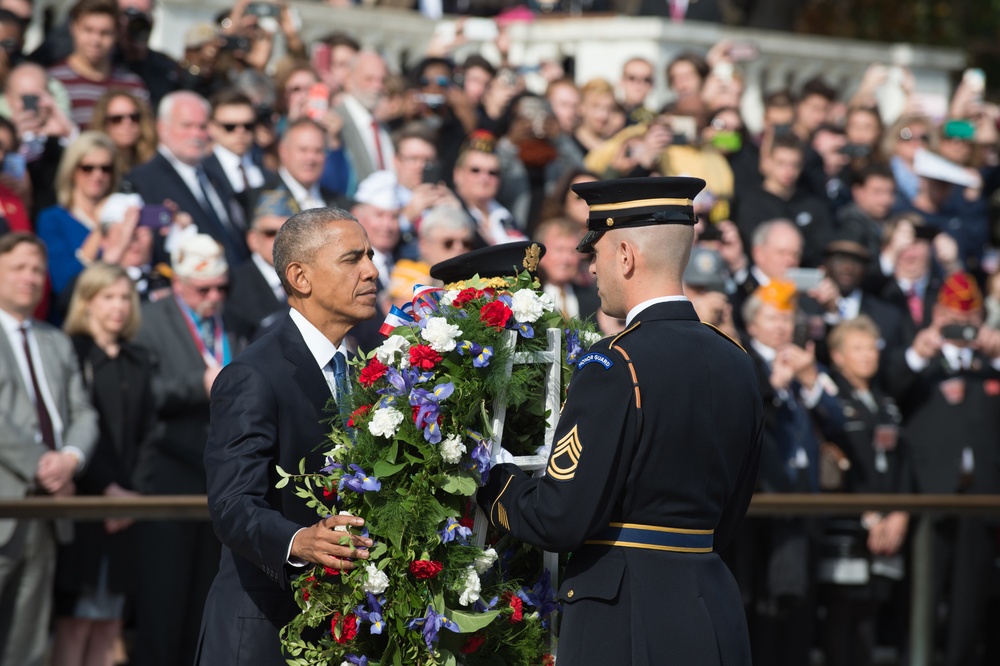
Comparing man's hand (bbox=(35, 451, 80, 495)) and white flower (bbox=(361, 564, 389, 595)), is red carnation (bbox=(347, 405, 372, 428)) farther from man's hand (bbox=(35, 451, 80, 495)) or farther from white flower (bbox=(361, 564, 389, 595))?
man's hand (bbox=(35, 451, 80, 495))

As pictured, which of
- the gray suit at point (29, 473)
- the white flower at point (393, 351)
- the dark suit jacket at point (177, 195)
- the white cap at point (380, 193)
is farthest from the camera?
the white cap at point (380, 193)

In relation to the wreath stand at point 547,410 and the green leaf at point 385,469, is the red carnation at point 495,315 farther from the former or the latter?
the green leaf at point 385,469

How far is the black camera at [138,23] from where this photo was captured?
9508 millimetres

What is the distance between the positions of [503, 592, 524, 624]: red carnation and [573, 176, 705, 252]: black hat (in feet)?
3.50

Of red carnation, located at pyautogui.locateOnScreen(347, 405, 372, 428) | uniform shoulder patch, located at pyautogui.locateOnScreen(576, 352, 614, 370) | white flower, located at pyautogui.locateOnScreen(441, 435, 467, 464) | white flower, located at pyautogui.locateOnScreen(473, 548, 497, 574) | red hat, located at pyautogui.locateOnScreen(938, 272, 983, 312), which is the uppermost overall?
uniform shoulder patch, located at pyautogui.locateOnScreen(576, 352, 614, 370)

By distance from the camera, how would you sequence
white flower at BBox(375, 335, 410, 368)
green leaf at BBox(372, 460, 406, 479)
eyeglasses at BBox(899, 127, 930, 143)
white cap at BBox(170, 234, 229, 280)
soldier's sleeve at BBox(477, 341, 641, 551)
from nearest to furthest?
soldier's sleeve at BBox(477, 341, 641, 551), green leaf at BBox(372, 460, 406, 479), white flower at BBox(375, 335, 410, 368), white cap at BBox(170, 234, 229, 280), eyeglasses at BBox(899, 127, 930, 143)

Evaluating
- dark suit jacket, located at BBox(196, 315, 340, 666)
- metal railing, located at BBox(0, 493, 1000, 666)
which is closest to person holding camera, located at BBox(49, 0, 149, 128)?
metal railing, located at BBox(0, 493, 1000, 666)

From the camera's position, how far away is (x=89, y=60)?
29.5 ft

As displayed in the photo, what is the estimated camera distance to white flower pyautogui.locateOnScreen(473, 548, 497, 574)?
434cm

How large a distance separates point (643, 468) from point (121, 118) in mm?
5262

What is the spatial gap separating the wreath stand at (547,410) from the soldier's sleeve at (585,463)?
20cm

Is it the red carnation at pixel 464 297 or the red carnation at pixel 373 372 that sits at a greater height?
the red carnation at pixel 464 297

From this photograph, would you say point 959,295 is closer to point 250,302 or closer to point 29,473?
point 250,302

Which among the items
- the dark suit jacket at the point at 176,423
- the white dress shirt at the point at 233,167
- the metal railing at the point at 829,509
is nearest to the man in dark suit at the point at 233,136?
the white dress shirt at the point at 233,167
